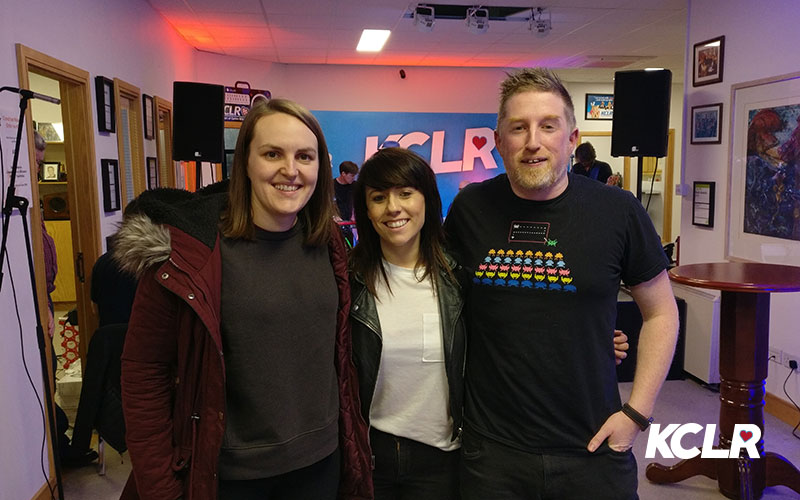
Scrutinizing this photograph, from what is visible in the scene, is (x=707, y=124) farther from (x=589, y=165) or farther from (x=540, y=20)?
(x=540, y=20)

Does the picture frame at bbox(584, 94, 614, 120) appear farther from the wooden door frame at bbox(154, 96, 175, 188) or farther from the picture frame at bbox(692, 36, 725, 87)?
the wooden door frame at bbox(154, 96, 175, 188)

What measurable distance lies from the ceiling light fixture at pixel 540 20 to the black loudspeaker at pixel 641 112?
5.23 feet

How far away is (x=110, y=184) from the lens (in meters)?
4.38

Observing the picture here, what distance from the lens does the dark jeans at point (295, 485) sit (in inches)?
55.9

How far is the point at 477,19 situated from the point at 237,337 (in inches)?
213

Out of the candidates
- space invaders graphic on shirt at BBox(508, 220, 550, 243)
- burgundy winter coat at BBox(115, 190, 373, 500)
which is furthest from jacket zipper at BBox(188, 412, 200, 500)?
space invaders graphic on shirt at BBox(508, 220, 550, 243)

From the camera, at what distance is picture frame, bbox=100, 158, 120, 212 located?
4.28 meters

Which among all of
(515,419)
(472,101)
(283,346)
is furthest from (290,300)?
(472,101)

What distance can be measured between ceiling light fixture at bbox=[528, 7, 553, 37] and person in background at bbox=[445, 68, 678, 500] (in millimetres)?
4792

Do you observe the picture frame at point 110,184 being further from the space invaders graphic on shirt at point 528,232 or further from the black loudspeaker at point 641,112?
the black loudspeaker at point 641,112

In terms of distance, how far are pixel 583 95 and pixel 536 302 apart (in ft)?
33.5

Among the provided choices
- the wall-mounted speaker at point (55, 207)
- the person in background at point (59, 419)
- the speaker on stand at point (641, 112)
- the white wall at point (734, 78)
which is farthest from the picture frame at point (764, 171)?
the wall-mounted speaker at point (55, 207)

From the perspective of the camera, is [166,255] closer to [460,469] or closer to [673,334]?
[460,469]

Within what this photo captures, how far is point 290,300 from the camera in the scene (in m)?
1.43
